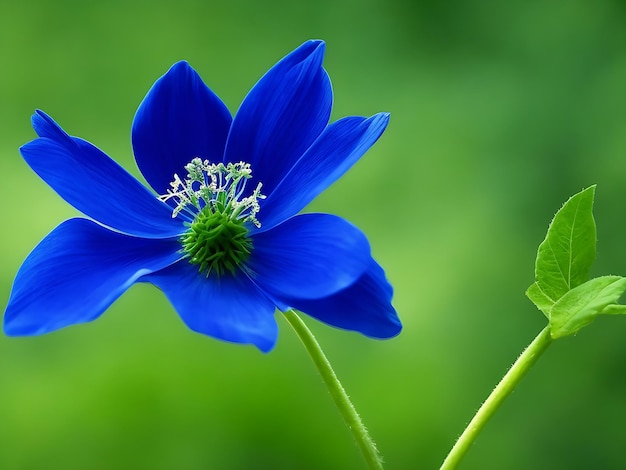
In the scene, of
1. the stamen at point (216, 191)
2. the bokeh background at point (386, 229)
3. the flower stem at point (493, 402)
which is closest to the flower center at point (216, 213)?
the stamen at point (216, 191)

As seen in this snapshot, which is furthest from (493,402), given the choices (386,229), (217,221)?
(386,229)

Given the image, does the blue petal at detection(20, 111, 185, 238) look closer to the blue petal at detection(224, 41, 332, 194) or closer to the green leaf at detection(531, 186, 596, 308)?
the blue petal at detection(224, 41, 332, 194)

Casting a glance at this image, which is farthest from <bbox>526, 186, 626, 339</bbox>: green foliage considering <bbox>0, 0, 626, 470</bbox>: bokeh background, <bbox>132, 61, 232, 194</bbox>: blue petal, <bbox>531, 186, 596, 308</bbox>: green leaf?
<bbox>0, 0, 626, 470</bbox>: bokeh background

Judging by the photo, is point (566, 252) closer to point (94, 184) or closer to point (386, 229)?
point (94, 184)

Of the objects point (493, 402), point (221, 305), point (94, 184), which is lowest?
point (493, 402)

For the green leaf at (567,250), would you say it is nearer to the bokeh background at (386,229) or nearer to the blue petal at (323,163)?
the blue petal at (323,163)

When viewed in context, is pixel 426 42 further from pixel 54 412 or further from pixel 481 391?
pixel 54 412

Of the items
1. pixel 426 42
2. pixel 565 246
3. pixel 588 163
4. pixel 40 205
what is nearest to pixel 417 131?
pixel 426 42
